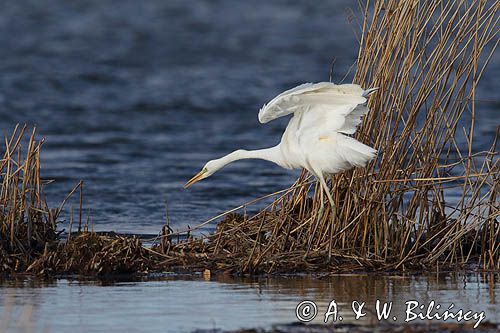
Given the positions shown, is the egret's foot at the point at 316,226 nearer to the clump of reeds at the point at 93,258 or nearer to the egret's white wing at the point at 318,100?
the egret's white wing at the point at 318,100

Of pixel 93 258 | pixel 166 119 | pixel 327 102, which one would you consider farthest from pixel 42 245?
pixel 166 119

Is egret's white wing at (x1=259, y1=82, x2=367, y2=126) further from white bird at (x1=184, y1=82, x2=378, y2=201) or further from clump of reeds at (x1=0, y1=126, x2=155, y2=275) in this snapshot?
clump of reeds at (x1=0, y1=126, x2=155, y2=275)

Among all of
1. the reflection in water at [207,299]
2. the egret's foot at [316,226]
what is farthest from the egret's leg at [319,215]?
the reflection in water at [207,299]

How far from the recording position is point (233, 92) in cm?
2167

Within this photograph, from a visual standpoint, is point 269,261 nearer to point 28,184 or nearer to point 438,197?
point 438,197

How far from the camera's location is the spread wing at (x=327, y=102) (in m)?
7.39

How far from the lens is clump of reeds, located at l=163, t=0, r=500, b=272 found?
308 inches

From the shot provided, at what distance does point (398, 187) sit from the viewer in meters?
8.05

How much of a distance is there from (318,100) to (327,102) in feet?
0.22

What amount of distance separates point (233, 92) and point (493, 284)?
579 inches

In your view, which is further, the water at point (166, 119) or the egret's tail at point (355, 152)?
the egret's tail at point (355, 152)

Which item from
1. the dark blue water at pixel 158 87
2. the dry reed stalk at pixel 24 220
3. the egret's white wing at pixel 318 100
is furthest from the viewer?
the dark blue water at pixel 158 87

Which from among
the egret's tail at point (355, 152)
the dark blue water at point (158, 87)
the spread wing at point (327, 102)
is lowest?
the egret's tail at point (355, 152)

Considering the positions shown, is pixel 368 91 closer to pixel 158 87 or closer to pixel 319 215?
pixel 319 215
